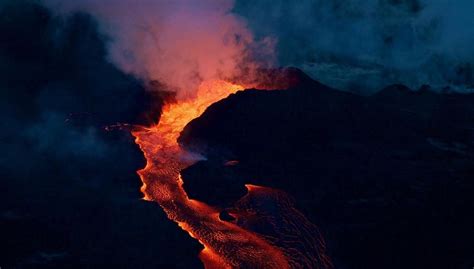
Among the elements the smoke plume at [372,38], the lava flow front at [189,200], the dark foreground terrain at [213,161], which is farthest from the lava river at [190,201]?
the smoke plume at [372,38]

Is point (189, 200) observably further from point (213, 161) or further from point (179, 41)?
point (179, 41)

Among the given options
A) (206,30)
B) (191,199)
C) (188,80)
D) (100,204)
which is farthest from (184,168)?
(206,30)

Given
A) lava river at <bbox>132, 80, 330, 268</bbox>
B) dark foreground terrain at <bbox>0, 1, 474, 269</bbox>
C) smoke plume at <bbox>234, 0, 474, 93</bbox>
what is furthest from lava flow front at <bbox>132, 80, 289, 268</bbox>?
smoke plume at <bbox>234, 0, 474, 93</bbox>

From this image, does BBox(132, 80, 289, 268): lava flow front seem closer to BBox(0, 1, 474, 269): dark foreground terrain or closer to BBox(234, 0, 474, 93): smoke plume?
BBox(0, 1, 474, 269): dark foreground terrain

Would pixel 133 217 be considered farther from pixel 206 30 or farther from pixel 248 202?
pixel 206 30

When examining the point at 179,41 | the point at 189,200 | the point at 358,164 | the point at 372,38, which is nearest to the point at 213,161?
the point at 189,200

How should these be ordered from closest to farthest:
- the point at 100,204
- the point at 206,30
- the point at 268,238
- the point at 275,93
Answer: the point at 268,238, the point at 100,204, the point at 275,93, the point at 206,30

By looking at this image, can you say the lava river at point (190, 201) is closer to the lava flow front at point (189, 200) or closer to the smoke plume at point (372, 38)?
the lava flow front at point (189, 200)
